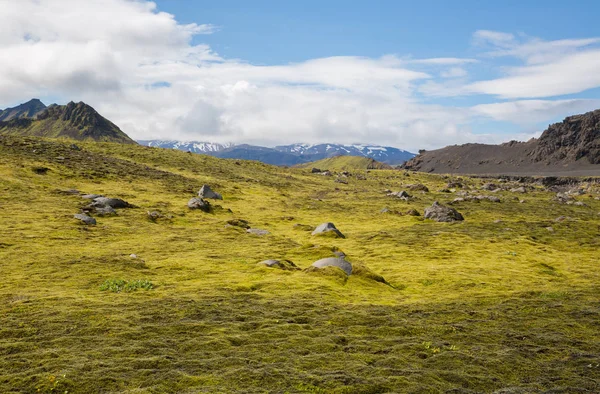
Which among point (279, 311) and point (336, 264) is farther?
point (336, 264)

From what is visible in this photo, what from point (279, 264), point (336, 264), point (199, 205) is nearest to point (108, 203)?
point (199, 205)

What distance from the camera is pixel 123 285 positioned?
21531mm

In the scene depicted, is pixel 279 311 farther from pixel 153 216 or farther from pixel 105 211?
pixel 105 211

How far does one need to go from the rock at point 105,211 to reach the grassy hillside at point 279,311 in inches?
80.3

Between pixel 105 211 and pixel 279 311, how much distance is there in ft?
126

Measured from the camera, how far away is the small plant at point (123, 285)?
68.4 feet

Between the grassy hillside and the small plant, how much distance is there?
14 centimetres

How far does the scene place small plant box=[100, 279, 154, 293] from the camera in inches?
821

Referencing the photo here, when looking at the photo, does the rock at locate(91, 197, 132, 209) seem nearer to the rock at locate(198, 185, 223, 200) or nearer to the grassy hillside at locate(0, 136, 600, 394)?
the grassy hillside at locate(0, 136, 600, 394)

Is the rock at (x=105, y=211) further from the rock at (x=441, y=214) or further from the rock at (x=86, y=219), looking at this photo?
the rock at (x=441, y=214)

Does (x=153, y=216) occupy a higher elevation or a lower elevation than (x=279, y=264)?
higher

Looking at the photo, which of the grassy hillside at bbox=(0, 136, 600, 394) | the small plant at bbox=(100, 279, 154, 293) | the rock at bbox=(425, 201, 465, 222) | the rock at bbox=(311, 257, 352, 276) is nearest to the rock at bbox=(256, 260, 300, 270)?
the grassy hillside at bbox=(0, 136, 600, 394)

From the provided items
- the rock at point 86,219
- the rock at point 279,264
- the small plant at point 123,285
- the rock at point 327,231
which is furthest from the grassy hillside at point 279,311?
the rock at point 327,231

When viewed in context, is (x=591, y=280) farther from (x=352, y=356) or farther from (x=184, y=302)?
(x=184, y=302)
